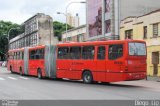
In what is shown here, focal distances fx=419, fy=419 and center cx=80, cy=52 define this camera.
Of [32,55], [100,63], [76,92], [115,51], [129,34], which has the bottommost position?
[76,92]

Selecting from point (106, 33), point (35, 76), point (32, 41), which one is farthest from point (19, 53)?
point (32, 41)

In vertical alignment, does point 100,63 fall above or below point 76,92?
above

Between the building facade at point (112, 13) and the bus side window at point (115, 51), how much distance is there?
22405 mm

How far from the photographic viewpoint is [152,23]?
134 ft

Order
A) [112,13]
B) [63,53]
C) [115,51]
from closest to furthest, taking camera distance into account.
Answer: [115,51], [63,53], [112,13]

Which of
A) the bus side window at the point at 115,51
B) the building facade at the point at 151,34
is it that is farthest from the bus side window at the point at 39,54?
the building facade at the point at 151,34

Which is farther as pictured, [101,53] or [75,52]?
[75,52]

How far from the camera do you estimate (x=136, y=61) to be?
25484mm

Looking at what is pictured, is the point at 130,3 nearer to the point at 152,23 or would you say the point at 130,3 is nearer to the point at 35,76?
the point at 152,23

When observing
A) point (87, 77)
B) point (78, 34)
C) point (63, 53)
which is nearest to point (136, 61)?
point (87, 77)

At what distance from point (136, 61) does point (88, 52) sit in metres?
4.06

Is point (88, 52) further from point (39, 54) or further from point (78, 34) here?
point (78, 34)

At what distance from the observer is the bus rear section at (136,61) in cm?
2509

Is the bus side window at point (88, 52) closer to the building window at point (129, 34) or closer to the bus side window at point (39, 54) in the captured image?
the bus side window at point (39, 54)
